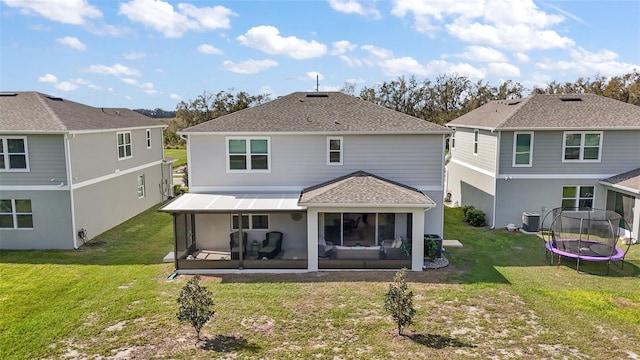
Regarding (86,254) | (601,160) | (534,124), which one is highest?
(534,124)

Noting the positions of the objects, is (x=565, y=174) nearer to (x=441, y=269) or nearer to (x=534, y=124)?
(x=534, y=124)

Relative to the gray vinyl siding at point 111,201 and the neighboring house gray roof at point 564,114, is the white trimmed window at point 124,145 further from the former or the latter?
the neighboring house gray roof at point 564,114

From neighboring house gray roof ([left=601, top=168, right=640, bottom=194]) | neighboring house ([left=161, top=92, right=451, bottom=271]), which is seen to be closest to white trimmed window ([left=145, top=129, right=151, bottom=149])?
neighboring house ([left=161, top=92, right=451, bottom=271])

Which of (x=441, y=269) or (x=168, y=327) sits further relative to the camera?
(x=441, y=269)

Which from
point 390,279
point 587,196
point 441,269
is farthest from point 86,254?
point 587,196

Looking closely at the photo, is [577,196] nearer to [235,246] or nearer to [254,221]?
[254,221]

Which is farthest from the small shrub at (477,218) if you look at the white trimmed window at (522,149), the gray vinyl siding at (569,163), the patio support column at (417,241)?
the patio support column at (417,241)

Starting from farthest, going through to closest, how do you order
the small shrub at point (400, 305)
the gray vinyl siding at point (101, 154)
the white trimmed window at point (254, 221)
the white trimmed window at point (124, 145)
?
the white trimmed window at point (124, 145)
the gray vinyl siding at point (101, 154)
the white trimmed window at point (254, 221)
the small shrub at point (400, 305)
